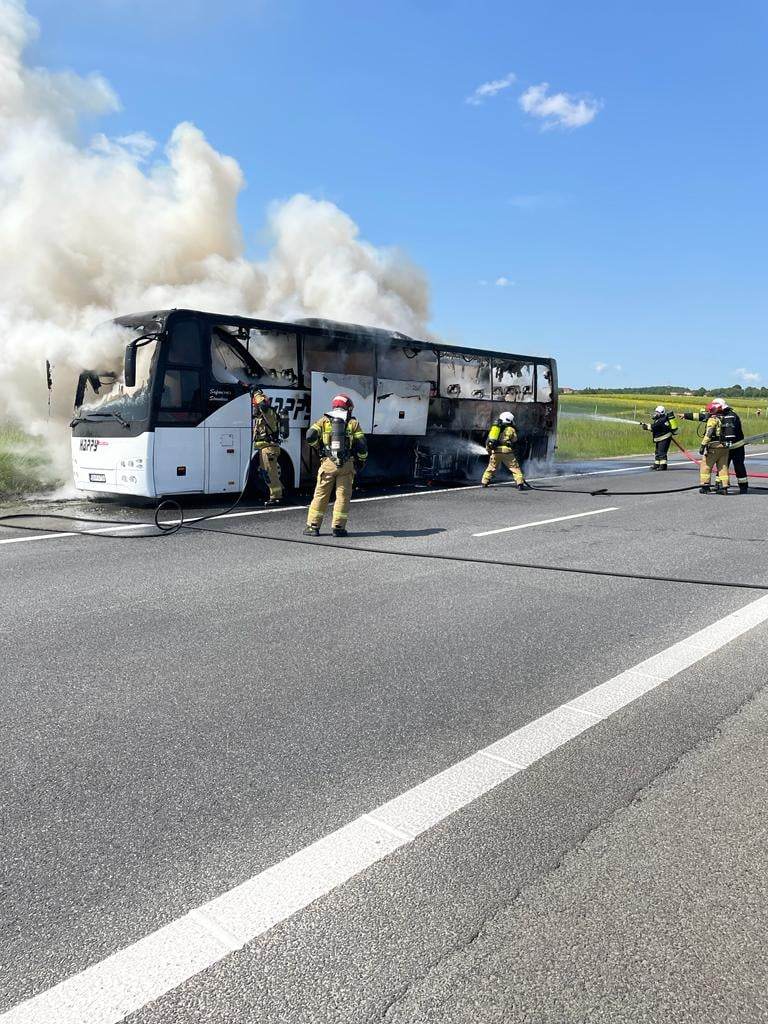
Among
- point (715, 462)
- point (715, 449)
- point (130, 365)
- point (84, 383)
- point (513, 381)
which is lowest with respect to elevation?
point (715, 462)

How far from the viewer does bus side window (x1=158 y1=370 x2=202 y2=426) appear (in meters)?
10.3

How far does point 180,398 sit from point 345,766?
8232mm

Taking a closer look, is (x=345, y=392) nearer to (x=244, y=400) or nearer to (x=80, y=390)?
(x=244, y=400)

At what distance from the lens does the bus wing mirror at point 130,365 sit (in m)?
10.3

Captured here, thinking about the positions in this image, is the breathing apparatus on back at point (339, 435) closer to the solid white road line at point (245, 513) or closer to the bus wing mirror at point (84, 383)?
the solid white road line at point (245, 513)

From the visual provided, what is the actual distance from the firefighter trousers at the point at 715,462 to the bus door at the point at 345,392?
18.7 ft

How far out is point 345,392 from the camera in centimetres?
1249

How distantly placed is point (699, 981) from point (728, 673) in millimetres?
2558

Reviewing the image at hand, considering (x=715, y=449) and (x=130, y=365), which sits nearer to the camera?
(x=130, y=365)

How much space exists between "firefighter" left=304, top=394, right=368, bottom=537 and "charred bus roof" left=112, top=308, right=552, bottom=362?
122 inches

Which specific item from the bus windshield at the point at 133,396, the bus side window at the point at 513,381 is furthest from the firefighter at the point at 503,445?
the bus windshield at the point at 133,396

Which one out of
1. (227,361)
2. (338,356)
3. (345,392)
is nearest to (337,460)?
(227,361)

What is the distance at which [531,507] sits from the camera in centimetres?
1151

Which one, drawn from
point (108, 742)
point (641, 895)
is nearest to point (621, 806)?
point (641, 895)
